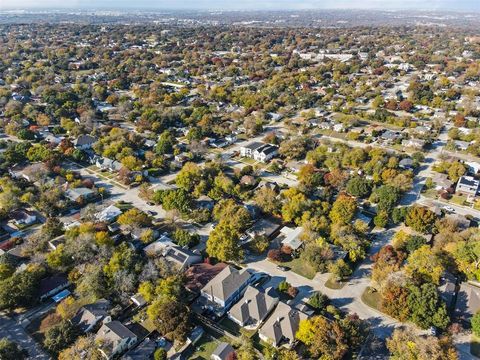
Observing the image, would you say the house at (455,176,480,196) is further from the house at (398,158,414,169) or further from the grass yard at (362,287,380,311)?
the grass yard at (362,287,380,311)

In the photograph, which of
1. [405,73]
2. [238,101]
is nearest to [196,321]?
[238,101]

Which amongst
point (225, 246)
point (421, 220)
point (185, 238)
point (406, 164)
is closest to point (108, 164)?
point (185, 238)

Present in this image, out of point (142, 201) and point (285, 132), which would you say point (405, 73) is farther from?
point (142, 201)

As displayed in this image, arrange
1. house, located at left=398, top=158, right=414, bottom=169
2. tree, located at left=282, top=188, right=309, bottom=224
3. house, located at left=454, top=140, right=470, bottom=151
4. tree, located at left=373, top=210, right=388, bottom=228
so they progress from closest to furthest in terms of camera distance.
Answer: tree, located at left=373, top=210, right=388, bottom=228 → tree, located at left=282, top=188, right=309, bottom=224 → house, located at left=398, top=158, right=414, bottom=169 → house, located at left=454, top=140, right=470, bottom=151

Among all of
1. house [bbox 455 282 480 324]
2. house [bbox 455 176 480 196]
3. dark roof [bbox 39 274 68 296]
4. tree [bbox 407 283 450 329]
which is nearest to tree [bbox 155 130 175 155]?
dark roof [bbox 39 274 68 296]

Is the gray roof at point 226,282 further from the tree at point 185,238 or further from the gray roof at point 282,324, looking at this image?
the tree at point 185,238

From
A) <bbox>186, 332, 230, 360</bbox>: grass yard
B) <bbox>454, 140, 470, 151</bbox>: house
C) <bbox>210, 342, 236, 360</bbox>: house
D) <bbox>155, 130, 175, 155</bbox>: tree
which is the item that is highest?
<bbox>155, 130, 175, 155</bbox>: tree
